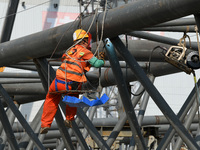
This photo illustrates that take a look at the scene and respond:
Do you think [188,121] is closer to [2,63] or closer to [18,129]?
[2,63]

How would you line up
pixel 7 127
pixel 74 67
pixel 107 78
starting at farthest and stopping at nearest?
1. pixel 107 78
2. pixel 7 127
3. pixel 74 67

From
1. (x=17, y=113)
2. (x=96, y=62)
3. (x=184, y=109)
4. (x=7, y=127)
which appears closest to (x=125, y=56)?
(x=96, y=62)

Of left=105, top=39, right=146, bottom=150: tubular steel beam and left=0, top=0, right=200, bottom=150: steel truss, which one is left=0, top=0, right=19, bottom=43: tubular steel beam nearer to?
left=0, top=0, right=200, bottom=150: steel truss

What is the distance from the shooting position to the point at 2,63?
12438 mm

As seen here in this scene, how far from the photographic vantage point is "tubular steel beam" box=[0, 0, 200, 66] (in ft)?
28.0

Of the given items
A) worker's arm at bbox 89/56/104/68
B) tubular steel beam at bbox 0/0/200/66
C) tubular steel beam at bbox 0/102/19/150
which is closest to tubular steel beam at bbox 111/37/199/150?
tubular steel beam at bbox 0/0/200/66

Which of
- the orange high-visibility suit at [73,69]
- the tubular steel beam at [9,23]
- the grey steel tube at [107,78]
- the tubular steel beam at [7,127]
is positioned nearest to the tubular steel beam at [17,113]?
the tubular steel beam at [7,127]

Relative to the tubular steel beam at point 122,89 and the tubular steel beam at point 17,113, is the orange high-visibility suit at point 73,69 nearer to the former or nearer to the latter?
the tubular steel beam at point 122,89

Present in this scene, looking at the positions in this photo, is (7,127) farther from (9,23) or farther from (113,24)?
(113,24)

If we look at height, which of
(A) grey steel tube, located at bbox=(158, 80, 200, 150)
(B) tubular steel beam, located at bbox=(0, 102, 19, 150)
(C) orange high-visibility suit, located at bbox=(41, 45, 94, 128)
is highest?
(C) orange high-visibility suit, located at bbox=(41, 45, 94, 128)

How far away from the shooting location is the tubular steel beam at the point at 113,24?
855 cm

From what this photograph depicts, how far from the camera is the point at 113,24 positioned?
31.5 ft

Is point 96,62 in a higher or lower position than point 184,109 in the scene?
higher

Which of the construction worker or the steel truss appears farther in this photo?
the construction worker
